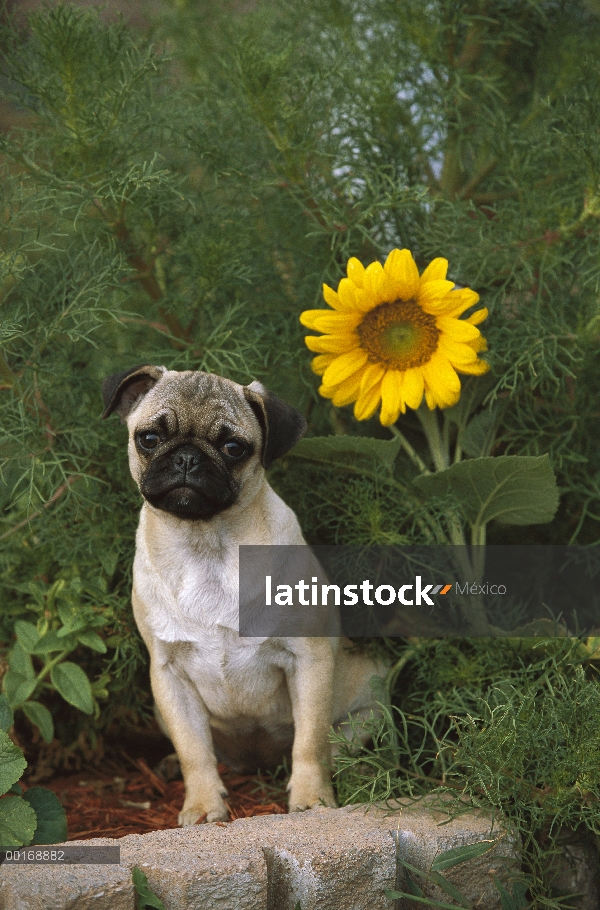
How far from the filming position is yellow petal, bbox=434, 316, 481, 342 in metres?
2.72

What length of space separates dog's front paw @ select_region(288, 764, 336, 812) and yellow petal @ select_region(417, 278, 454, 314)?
141 cm

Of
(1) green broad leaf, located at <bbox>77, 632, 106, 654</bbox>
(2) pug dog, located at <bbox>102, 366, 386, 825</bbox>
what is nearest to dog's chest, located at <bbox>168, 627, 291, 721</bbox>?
(2) pug dog, located at <bbox>102, 366, 386, 825</bbox>

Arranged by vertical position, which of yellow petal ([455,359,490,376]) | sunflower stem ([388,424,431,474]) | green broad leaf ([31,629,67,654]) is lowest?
green broad leaf ([31,629,67,654])

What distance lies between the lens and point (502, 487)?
2.84 m

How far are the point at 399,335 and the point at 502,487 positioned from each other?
58 cm

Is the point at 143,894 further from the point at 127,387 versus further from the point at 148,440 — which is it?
the point at 127,387

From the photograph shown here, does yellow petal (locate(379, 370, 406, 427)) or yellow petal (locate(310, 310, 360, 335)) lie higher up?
yellow petal (locate(310, 310, 360, 335))

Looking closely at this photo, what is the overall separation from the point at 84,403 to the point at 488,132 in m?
1.86

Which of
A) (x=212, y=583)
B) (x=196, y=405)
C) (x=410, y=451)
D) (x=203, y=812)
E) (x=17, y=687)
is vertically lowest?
(x=203, y=812)

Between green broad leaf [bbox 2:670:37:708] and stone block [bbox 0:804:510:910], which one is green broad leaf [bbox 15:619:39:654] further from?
stone block [bbox 0:804:510:910]

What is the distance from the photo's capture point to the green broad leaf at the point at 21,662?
2.75 metres

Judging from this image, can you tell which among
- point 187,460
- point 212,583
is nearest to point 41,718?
point 212,583

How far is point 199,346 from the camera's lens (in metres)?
3.12

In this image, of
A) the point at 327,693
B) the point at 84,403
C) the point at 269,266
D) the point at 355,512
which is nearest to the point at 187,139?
the point at 269,266
